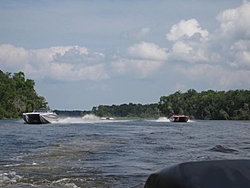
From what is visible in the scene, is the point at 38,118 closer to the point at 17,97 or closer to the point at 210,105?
the point at 17,97

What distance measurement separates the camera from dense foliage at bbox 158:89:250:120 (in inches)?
5748

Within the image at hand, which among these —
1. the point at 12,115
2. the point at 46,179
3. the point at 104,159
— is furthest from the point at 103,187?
the point at 12,115

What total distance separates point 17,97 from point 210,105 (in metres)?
72.5

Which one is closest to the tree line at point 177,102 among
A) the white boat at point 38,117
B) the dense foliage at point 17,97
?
the dense foliage at point 17,97

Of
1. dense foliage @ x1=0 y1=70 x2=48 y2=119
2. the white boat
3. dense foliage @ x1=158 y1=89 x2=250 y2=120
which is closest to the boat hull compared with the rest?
the white boat

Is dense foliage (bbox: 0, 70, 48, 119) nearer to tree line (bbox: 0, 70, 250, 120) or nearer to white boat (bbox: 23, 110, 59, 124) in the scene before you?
tree line (bbox: 0, 70, 250, 120)

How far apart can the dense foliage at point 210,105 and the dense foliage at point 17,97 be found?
5913 centimetres

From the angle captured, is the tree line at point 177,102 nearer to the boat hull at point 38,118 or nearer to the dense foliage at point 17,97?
the dense foliage at point 17,97

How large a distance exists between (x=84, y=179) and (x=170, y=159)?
683cm

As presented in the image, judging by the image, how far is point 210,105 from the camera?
159000 millimetres

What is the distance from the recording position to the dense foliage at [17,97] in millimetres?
123312

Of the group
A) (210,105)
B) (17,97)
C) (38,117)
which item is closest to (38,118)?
(38,117)

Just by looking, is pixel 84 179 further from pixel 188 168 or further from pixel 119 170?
pixel 188 168

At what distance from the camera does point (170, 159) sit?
1819 cm
